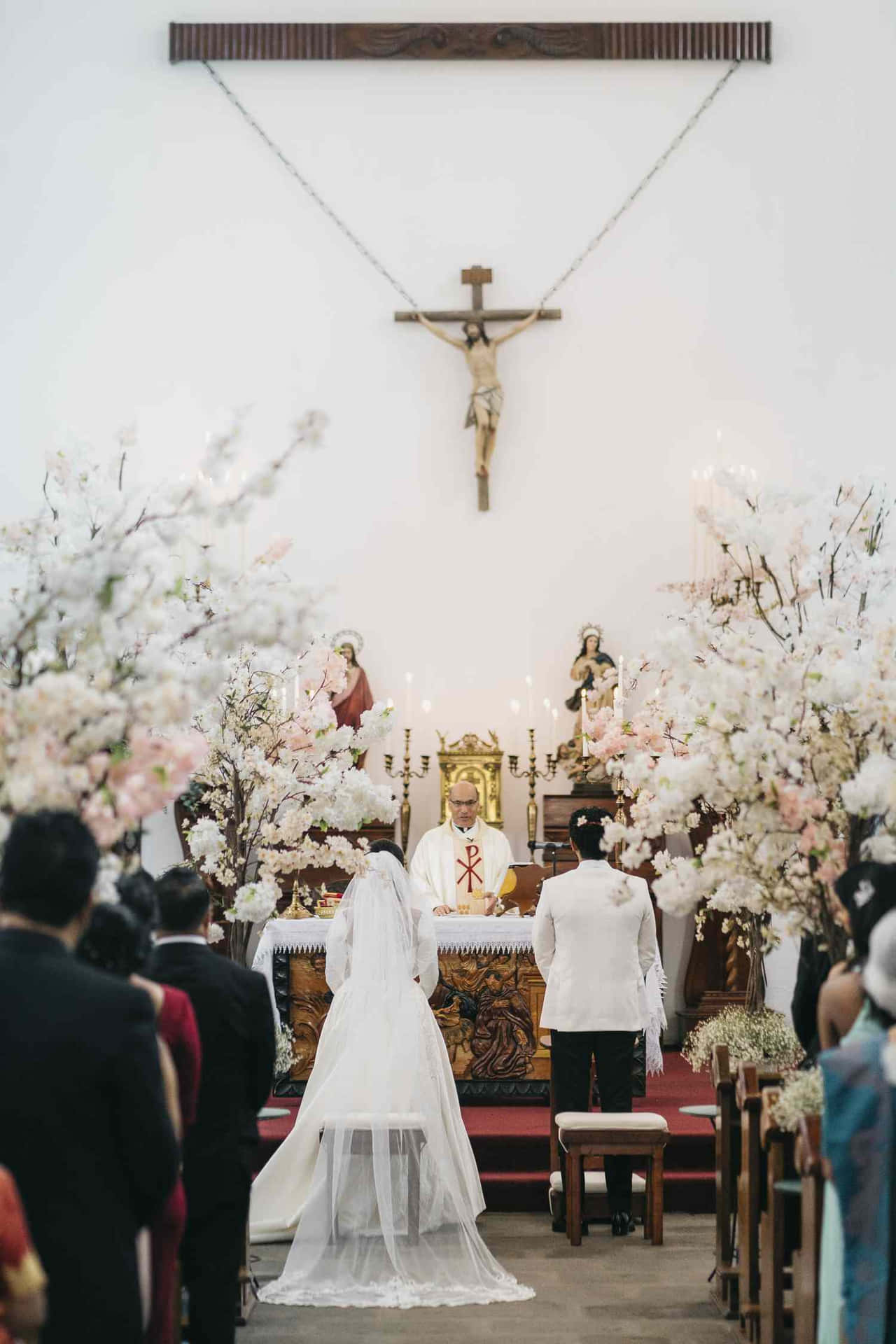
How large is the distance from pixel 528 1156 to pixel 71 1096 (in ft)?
17.5

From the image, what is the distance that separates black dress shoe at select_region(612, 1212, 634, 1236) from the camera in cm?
695

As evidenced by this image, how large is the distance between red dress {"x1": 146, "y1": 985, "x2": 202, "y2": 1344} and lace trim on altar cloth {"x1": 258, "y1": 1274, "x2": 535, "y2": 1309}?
6.50 ft

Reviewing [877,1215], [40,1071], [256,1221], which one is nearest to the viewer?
[40,1071]

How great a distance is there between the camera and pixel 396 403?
12.1m

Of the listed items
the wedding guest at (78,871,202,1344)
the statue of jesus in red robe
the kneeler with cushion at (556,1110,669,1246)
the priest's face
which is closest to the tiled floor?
the kneeler with cushion at (556,1110,669,1246)

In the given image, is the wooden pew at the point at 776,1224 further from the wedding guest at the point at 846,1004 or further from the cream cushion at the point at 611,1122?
the cream cushion at the point at 611,1122

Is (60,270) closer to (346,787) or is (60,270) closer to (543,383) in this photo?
(543,383)

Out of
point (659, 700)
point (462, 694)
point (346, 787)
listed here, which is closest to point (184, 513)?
point (346, 787)

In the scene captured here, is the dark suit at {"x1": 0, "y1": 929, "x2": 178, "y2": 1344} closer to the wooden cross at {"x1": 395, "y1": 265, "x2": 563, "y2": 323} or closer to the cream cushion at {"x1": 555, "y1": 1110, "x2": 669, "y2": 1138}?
the cream cushion at {"x1": 555, "y1": 1110, "x2": 669, "y2": 1138}

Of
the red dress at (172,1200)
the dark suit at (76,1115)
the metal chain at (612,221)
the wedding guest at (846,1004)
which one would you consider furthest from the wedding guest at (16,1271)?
the metal chain at (612,221)

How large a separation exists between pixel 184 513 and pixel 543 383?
8.73 meters

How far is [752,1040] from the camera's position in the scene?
5984mm

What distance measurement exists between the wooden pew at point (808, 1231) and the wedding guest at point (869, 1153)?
55 cm

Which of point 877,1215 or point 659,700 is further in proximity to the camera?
point 659,700
